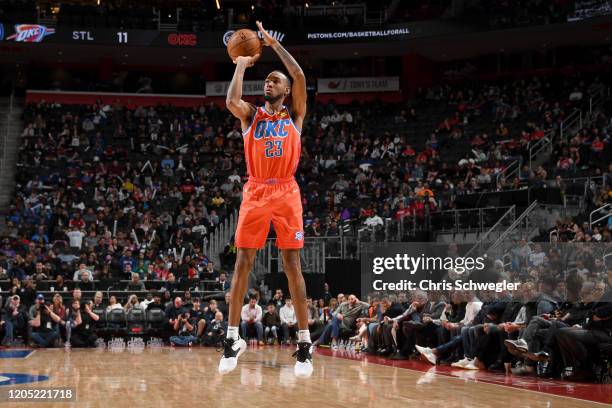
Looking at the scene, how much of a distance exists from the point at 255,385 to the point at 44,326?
9.08 m

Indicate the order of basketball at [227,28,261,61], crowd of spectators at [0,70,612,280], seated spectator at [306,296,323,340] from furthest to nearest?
1. crowd of spectators at [0,70,612,280]
2. seated spectator at [306,296,323,340]
3. basketball at [227,28,261,61]

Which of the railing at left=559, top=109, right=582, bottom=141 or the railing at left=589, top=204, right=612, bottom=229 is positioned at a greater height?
the railing at left=559, top=109, right=582, bottom=141

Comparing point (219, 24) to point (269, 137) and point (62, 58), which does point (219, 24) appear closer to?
point (62, 58)

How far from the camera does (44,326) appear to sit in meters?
16.4

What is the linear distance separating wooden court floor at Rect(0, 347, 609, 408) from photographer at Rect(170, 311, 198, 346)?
4095mm

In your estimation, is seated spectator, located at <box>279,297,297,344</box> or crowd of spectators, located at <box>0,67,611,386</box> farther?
seated spectator, located at <box>279,297,297,344</box>

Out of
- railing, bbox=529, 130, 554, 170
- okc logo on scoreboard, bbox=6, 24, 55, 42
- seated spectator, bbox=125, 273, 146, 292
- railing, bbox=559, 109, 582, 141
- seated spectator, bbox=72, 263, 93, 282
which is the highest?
okc logo on scoreboard, bbox=6, 24, 55, 42

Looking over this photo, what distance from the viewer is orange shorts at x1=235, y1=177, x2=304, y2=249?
21.2 feet

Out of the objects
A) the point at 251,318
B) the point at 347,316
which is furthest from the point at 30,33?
the point at 347,316

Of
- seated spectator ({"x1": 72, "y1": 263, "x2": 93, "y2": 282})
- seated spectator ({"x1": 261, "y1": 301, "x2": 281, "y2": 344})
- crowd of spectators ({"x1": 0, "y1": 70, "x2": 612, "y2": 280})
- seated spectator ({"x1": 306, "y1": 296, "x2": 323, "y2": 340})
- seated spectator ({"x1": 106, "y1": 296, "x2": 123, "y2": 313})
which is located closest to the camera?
seated spectator ({"x1": 306, "y1": 296, "x2": 323, "y2": 340})

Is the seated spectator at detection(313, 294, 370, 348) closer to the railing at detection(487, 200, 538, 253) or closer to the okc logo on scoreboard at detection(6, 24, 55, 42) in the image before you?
the railing at detection(487, 200, 538, 253)

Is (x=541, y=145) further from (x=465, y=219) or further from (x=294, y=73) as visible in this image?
(x=294, y=73)

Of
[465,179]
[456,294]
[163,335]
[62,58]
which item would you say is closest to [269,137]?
[456,294]


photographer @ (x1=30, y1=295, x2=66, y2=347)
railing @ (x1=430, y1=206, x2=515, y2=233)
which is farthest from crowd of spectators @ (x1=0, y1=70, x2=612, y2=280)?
photographer @ (x1=30, y1=295, x2=66, y2=347)
